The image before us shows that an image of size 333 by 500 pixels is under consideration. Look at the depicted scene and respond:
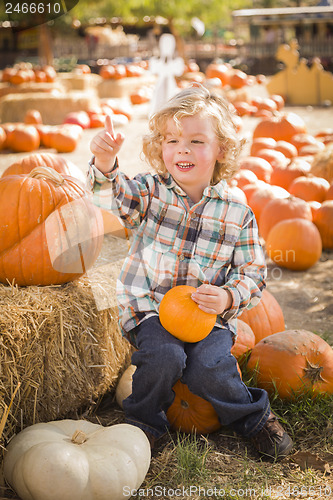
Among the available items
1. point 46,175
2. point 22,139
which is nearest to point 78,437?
point 46,175

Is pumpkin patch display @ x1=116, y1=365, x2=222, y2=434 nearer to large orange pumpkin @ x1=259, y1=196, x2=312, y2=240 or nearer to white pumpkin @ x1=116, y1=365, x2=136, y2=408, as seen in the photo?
white pumpkin @ x1=116, y1=365, x2=136, y2=408

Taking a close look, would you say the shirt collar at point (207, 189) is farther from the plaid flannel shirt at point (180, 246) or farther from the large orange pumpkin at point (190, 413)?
the large orange pumpkin at point (190, 413)

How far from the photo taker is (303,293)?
Result: 4.33m

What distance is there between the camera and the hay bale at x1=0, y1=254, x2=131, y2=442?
7.93ft

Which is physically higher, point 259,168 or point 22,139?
point 22,139

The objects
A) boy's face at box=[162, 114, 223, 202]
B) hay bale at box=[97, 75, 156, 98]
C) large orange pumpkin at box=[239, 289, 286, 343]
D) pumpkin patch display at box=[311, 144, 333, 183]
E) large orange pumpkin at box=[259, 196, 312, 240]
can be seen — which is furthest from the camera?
hay bale at box=[97, 75, 156, 98]

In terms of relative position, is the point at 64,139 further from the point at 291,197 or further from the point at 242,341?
the point at 242,341

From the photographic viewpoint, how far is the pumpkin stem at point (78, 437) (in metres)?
2.20

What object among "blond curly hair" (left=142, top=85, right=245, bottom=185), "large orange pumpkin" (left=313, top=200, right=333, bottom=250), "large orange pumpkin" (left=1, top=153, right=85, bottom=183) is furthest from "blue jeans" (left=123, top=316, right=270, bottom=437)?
"large orange pumpkin" (left=313, top=200, right=333, bottom=250)

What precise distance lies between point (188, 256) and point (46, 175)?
2.97 ft

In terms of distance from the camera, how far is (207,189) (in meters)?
2.64

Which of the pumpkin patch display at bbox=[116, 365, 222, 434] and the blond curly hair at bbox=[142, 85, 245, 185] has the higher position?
the blond curly hair at bbox=[142, 85, 245, 185]

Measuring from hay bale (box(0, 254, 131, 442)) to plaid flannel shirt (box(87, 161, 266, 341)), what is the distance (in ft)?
0.82

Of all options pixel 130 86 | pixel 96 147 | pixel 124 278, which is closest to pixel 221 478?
pixel 124 278
